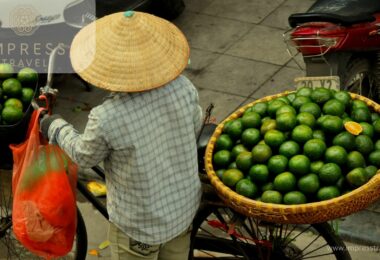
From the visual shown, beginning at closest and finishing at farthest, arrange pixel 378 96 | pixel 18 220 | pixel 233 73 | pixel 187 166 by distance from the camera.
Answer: pixel 187 166 → pixel 18 220 → pixel 378 96 → pixel 233 73

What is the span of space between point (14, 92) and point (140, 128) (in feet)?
3.22

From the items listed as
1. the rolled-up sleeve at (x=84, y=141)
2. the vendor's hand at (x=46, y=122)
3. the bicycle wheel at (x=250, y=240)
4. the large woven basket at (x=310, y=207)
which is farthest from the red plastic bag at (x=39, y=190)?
the large woven basket at (x=310, y=207)

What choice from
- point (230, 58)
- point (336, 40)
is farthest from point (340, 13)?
point (230, 58)

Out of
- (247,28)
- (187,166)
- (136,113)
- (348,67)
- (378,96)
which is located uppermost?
(136,113)

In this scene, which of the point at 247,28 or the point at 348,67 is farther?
the point at 247,28

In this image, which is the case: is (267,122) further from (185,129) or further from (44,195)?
(44,195)

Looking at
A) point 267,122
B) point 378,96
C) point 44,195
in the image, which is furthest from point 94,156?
point 378,96

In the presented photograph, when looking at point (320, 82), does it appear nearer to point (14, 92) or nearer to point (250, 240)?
point (250, 240)

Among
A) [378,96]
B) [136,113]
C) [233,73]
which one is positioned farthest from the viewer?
[233,73]

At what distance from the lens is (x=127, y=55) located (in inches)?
148

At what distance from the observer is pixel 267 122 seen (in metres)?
4.22

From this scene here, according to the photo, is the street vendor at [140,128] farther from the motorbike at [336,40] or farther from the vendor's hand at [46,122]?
the motorbike at [336,40]

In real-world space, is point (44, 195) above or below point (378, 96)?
above

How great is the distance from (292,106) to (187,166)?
27.5 inches
